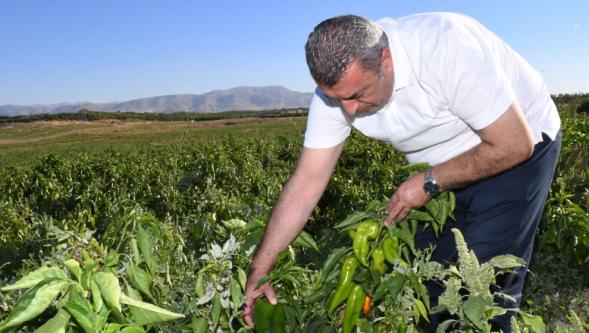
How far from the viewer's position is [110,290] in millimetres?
1002

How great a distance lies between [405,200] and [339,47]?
20.7 inches

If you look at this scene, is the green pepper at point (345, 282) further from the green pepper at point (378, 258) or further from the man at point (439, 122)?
the man at point (439, 122)

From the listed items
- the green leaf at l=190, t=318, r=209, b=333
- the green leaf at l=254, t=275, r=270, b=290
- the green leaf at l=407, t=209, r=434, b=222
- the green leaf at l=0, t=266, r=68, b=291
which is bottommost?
the green leaf at l=190, t=318, r=209, b=333

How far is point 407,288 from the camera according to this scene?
1.71m

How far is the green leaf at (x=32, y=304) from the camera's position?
3.14ft

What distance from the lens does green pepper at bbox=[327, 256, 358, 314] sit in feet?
5.72

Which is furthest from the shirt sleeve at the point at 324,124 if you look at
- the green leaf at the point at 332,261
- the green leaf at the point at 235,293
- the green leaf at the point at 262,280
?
the green leaf at the point at 235,293

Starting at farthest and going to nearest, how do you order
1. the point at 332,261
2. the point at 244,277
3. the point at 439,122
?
the point at 439,122
the point at 332,261
the point at 244,277

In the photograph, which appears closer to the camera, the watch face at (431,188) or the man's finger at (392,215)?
the man's finger at (392,215)

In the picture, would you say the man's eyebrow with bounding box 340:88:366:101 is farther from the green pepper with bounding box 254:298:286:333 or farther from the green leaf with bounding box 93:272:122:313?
the green leaf with bounding box 93:272:122:313

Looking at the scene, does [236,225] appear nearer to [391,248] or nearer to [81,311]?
[391,248]

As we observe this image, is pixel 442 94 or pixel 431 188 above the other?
pixel 442 94

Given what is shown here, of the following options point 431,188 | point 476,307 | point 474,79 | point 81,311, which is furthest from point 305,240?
point 81,311

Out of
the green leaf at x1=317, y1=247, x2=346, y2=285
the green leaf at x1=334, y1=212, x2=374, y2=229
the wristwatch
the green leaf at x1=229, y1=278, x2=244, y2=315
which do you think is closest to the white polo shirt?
the wristwatch
